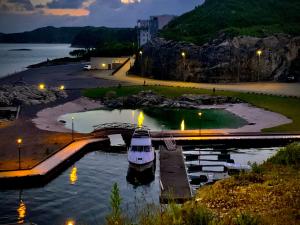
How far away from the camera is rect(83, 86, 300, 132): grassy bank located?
7572cm

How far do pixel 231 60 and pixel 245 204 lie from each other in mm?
102008

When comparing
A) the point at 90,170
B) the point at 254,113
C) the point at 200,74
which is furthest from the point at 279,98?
the point at 90,170

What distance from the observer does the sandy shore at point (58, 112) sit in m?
69.4

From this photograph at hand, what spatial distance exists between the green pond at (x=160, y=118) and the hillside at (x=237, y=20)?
45.0 meters

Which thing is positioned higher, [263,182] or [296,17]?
[296,17]

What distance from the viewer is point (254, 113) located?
82125 mm

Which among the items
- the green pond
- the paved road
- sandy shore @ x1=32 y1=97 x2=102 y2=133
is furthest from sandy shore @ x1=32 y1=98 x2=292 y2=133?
the paved road

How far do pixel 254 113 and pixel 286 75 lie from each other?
44554 millimetres

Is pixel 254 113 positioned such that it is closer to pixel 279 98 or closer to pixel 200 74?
pixel 279 98

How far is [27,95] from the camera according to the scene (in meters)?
92.4

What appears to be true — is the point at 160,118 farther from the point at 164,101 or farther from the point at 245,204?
the point at 245,204

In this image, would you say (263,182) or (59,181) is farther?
(59,181)

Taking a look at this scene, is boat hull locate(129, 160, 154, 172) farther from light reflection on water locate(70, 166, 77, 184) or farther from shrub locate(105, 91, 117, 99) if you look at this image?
shrub locate(105, 91, 117, 99)

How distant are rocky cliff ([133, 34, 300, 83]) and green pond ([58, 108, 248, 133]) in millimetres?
31943
